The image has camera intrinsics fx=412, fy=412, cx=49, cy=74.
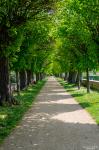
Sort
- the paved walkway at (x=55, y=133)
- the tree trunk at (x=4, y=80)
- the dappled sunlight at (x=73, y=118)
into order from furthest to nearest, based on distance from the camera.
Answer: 1. the tree trunk at (x=4, y=80)
2. the dappled sunlight at (x=73, y=118)
3. the paved walkway at (x=55, y=133)

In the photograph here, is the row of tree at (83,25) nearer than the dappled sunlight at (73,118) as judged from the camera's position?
No

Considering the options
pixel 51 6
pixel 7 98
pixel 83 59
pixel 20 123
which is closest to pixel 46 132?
pixel 20 123

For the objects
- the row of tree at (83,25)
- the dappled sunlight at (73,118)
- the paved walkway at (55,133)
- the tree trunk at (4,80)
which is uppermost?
the row of tree at (83,25)

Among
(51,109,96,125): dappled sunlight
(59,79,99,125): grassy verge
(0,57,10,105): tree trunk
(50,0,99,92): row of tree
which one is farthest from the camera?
(0,57,10,105): tree trunk

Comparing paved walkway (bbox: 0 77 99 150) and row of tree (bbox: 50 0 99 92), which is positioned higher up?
row of tree (bbox: 50 0 99 92)

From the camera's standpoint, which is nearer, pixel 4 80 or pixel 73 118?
pixel 73 118

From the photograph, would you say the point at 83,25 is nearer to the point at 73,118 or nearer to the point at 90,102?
the point at 90,102

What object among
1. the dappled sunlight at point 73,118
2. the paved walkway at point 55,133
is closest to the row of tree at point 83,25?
the dappled sunlight at point 73,118

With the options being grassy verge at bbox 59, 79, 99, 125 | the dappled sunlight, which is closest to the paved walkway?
the dappled sunlight

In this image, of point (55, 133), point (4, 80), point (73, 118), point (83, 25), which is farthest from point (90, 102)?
point (55, 133)

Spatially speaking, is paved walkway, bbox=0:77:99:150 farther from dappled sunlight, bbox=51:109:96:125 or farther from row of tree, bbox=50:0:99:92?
row of tree, bbox=50:0:99:92

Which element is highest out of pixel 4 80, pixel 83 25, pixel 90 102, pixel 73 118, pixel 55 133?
pixel 83 25

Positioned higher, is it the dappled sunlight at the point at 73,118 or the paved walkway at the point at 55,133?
the paved walkway at the point at 55,133

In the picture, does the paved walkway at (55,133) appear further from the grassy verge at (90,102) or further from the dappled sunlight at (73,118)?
the grassy verge at (90,102)
